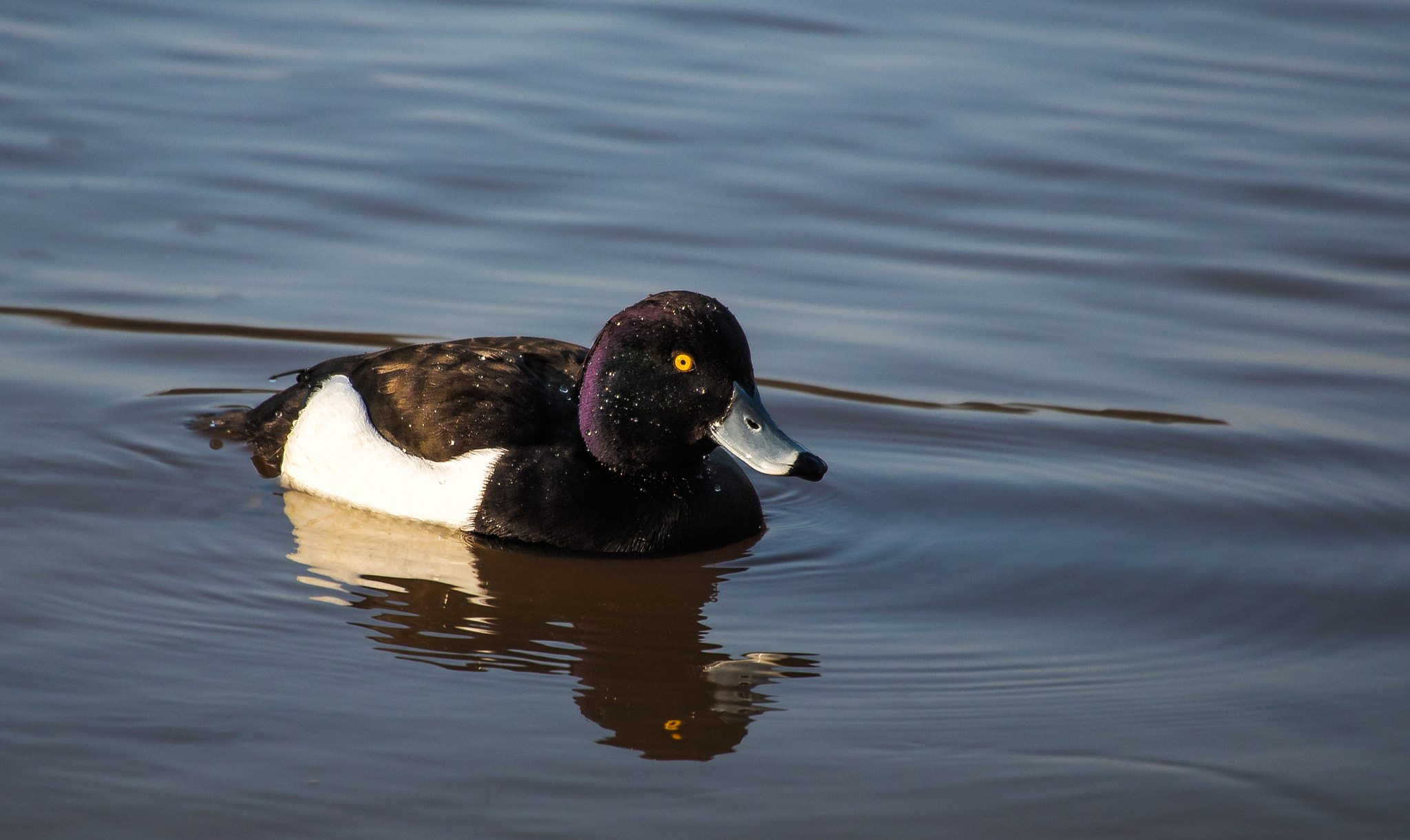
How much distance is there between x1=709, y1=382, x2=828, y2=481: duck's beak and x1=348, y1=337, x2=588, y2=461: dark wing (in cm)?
64

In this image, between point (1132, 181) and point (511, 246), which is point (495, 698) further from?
point (1132, 181)

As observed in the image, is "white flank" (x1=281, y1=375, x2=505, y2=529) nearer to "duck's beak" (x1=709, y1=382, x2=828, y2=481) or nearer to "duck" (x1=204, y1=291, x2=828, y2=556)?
"duck" (x1=204, y1=291, x2=828, y2=556)

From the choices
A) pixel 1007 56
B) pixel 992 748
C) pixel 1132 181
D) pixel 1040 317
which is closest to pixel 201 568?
pixel 992 748

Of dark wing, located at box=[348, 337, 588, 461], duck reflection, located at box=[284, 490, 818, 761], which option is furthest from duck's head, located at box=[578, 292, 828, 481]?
duck reflection, located at box=[284, 490, 818, 761]

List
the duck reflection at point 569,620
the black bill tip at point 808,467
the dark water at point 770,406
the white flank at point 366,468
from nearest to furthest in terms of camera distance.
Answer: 1. the dark water at point 770,406
2. the duck reflection at point 569,620
3. the black bill tip at point 808,467
4. the white flank at point 366,468

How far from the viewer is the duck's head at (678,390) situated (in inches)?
216

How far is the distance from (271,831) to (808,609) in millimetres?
1992

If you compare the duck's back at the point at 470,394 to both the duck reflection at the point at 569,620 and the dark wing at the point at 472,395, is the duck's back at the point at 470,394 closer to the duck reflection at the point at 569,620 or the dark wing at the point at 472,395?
the dark wing at the point at 472,395

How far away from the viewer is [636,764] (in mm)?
4102

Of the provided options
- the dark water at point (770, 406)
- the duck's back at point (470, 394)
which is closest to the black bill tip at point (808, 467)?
the dark water at point (770, 406)

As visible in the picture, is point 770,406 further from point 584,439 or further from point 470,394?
point 470,394

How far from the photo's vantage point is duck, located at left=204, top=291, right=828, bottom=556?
218 inches

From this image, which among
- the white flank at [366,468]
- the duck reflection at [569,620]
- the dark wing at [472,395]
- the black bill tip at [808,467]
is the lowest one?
the duck reflection at [569,620]

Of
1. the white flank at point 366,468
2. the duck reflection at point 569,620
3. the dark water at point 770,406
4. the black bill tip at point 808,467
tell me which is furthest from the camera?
the white flank at point 366,468
